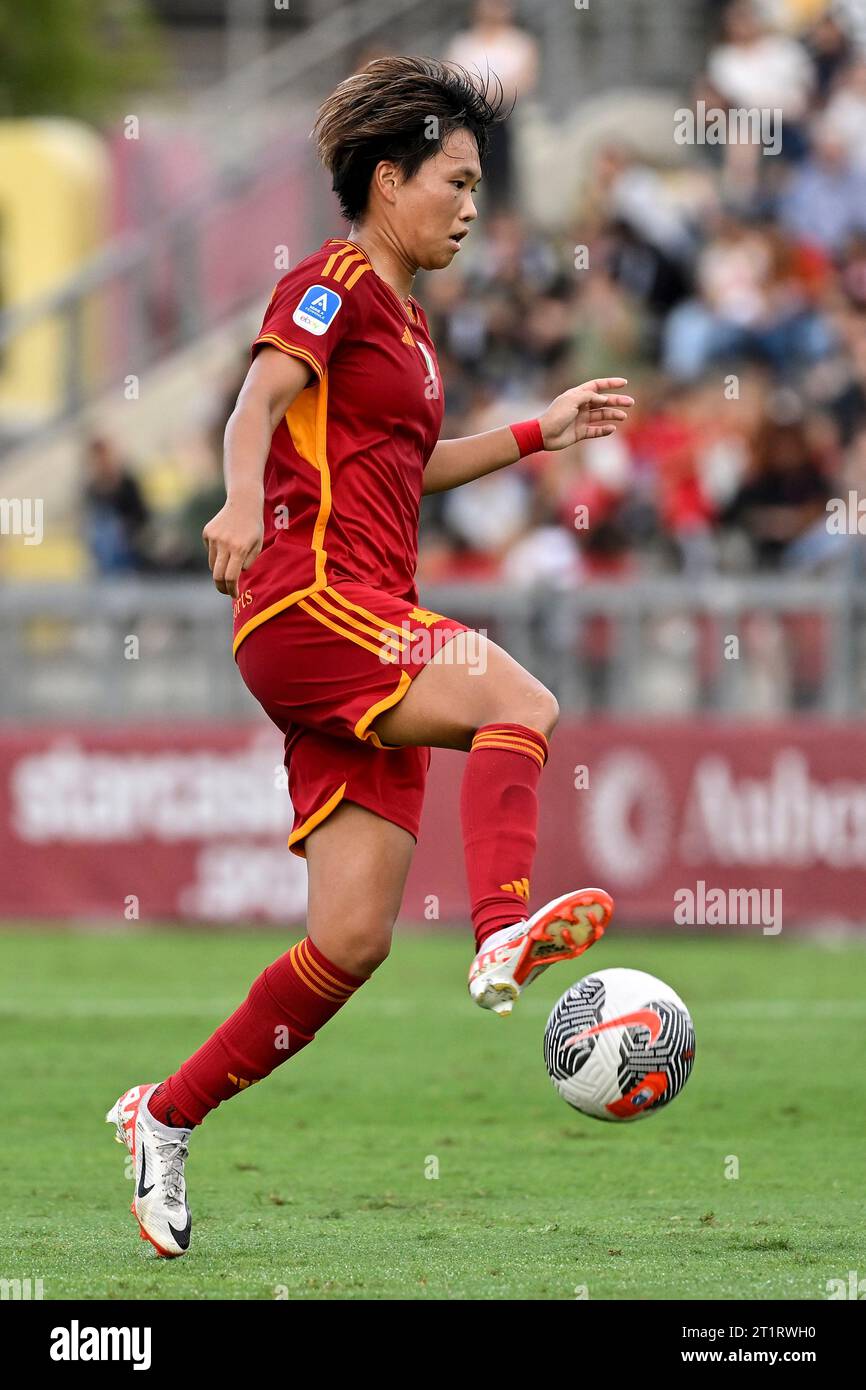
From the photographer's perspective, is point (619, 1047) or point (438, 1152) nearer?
point (619, 1047)

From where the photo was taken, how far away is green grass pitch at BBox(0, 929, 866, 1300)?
16.7 feet

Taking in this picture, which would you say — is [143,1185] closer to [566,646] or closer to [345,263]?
[345,263]

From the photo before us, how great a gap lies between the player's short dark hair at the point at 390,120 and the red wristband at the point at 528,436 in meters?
0.72

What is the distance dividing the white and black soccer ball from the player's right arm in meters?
1.24

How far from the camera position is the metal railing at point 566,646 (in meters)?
12.5

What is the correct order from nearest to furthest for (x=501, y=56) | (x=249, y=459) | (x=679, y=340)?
(x=249, y=459) < (x=679, y=340) < (x=501, y=56)

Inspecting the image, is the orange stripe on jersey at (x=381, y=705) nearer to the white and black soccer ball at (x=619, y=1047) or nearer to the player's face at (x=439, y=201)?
the white and black soccer ball at (x=619, y=1047)

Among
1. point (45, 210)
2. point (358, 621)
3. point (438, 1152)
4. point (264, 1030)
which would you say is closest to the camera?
point (358, 621)

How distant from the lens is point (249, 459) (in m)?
4.86

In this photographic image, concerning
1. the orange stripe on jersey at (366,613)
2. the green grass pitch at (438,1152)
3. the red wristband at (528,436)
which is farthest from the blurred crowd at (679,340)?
the orange stripe on jersey at (366,613)

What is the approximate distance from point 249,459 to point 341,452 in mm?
412

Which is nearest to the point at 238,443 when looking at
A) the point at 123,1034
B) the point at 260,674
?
the point at 260,674

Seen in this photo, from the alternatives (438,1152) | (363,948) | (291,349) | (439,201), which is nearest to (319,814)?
(363,948)
